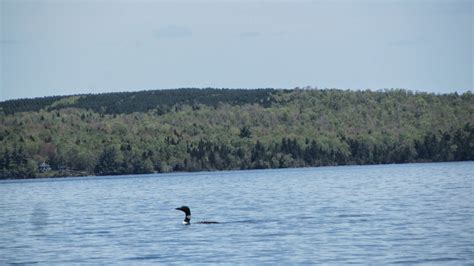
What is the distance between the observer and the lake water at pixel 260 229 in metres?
35.0

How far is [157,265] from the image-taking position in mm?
33750

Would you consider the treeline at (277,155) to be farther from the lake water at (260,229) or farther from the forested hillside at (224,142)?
the lake water at (260,229)

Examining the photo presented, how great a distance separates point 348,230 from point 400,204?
13.0 meters

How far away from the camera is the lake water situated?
35.0 meters

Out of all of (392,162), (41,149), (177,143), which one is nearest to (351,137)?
(392,162)

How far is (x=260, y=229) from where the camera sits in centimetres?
4312

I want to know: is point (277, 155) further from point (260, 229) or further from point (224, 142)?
point (260, 229)

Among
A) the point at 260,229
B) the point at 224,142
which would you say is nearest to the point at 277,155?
the point at 224,142

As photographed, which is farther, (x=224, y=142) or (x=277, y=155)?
(x=224, y=142)

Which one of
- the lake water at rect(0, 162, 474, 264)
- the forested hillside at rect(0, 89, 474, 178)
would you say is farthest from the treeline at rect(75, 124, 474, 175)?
the lake water at rect(0, 162, 474, 264)

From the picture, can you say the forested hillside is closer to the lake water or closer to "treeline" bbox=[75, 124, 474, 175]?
"treeline" bbox=[75, 124, 474, 175]

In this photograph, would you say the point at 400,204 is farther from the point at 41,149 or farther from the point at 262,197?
the point at 41,149

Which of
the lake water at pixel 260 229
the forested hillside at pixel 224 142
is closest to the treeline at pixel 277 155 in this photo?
the forested hillside at pixel 224 142

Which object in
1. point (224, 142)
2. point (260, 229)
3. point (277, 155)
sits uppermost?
point (224, 142)
